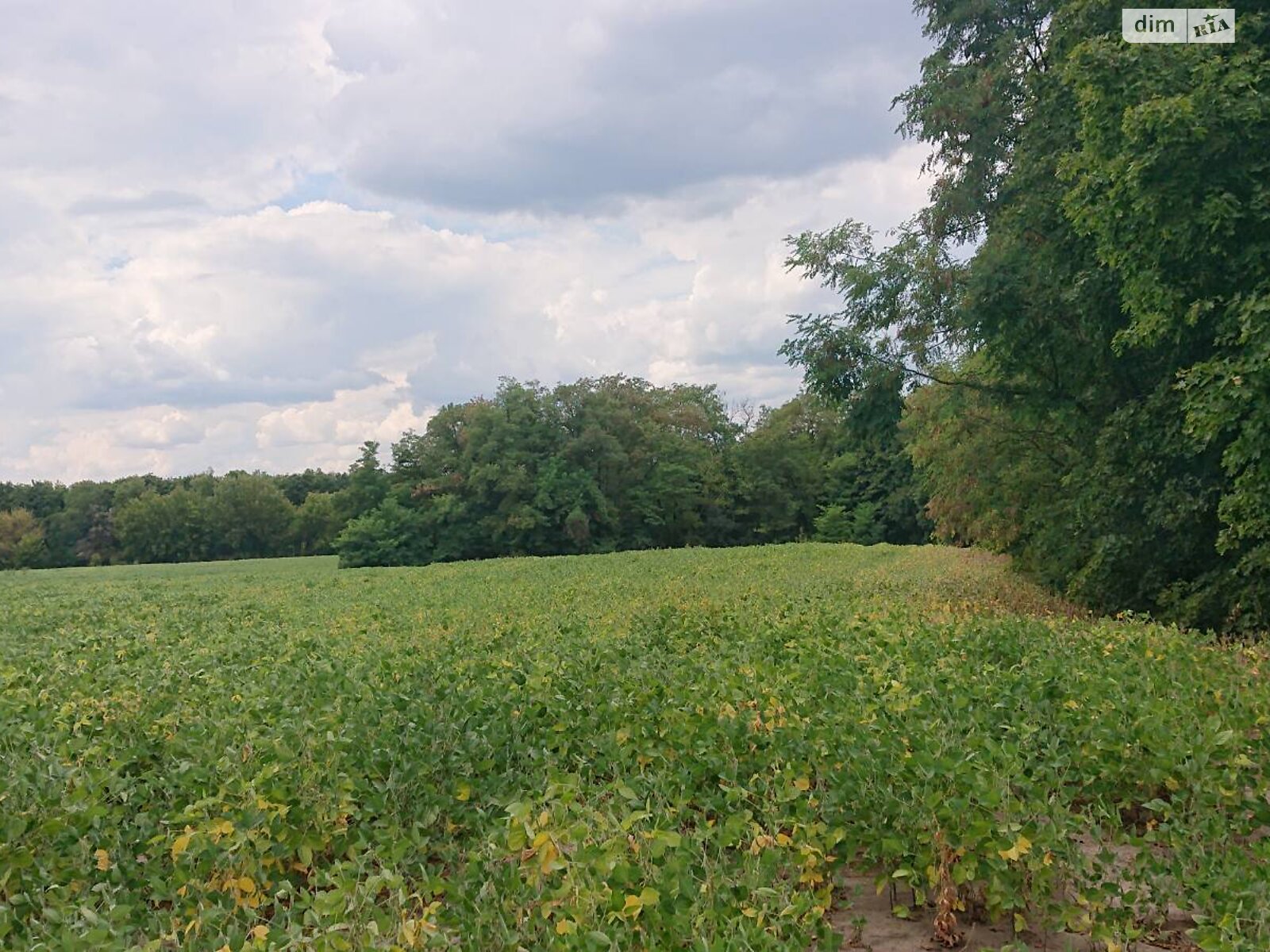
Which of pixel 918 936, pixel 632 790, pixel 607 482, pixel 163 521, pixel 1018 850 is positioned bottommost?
pixel 918 936

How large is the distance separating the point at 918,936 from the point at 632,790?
144cm

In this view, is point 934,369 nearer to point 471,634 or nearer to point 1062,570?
point 1062,570

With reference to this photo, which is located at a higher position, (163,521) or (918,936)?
(163,521)

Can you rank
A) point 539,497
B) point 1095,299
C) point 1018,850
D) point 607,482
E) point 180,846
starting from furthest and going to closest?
point 607,482 → point 539,497 → point 1095,299 → point 180,846 → point 1018,850

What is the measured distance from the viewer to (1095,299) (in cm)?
1309

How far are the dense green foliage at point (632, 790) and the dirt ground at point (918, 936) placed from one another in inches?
4.5

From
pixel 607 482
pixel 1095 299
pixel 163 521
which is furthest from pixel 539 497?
→ pixel 1095 299

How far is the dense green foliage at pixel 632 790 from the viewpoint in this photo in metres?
3.76

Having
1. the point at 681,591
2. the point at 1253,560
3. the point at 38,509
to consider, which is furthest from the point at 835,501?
the point at 38,509

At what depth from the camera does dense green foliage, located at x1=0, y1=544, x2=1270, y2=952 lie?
12.3ft

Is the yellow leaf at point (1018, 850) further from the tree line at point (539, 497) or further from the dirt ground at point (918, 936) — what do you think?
the tree line at point (539, 497)

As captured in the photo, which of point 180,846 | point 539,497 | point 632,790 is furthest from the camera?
point 539,497

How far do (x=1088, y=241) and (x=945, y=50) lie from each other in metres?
6.87

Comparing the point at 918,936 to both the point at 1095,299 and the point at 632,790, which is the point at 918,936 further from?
the point at 1095,299
